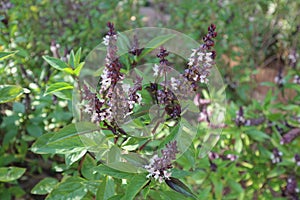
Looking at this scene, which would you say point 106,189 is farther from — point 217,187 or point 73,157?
point 217,187

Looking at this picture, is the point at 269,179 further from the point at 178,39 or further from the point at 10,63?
the point at 10,63

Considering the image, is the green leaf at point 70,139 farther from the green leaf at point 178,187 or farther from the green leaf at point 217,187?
the green leaf at point 217,187

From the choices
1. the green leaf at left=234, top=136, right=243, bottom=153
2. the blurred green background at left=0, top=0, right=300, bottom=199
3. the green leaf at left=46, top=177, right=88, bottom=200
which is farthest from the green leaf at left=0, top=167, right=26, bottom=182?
the green leaf at left=234, top=136, right=243, bottom=153

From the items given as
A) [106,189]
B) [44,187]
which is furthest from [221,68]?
[106,189]

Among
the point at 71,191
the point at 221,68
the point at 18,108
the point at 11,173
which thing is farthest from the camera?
the point at 221,68

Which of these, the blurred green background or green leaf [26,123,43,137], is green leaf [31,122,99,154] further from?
green leaf [26,123,43,137]

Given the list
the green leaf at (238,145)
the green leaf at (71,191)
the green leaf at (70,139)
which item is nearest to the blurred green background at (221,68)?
the green leaf at (238,145)

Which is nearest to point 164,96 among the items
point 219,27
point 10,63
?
point 10,63

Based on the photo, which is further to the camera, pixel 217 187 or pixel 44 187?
pixel 217 187
